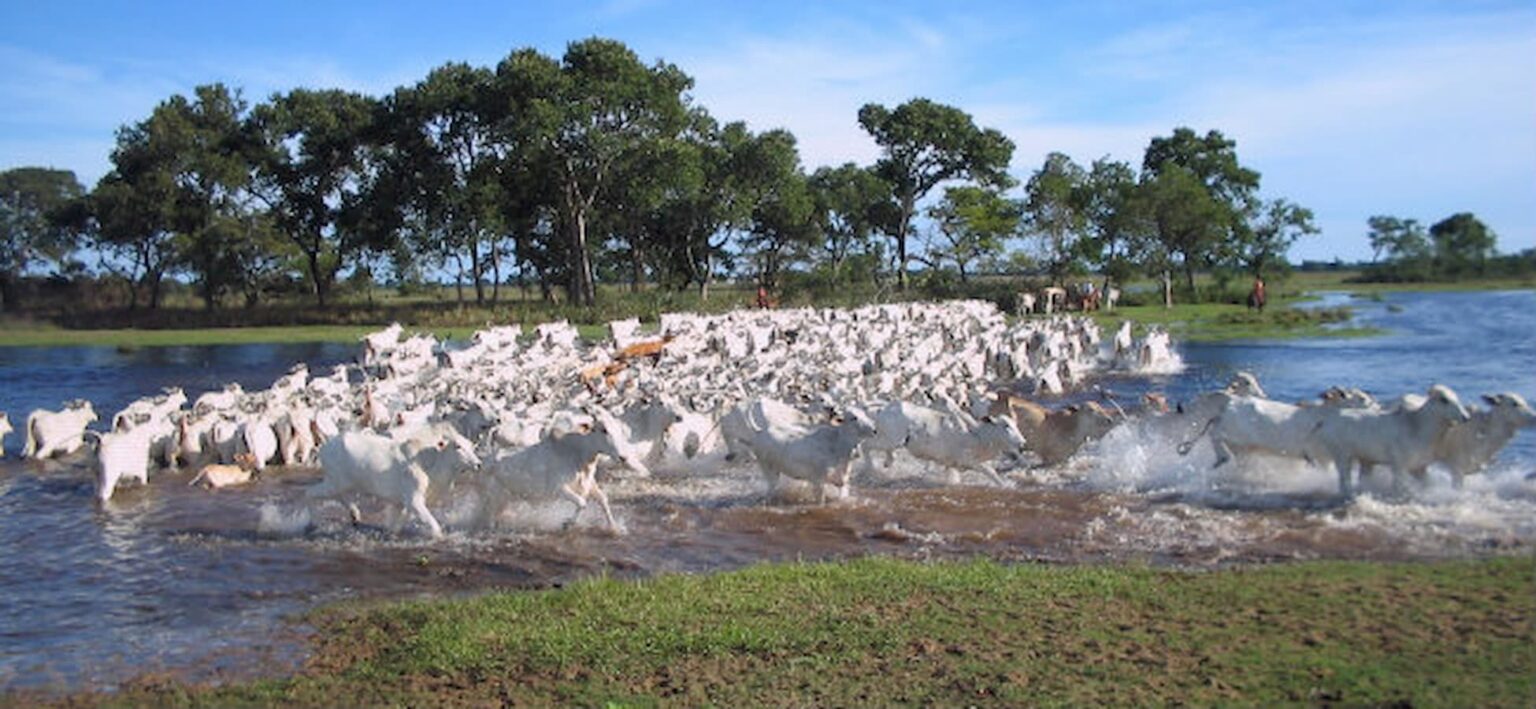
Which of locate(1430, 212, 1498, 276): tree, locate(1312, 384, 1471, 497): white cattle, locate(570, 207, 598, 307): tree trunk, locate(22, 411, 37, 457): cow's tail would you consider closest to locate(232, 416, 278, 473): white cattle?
locate(22, 411, 37, 457): cow's tail

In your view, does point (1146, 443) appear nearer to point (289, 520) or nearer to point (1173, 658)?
point (1173, 658)

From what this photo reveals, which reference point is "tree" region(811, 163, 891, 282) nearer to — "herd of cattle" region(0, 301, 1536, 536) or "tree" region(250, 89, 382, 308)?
"tree" region(250, 89, 382, 308)

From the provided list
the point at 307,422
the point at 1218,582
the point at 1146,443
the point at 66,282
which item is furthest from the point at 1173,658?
the point at 66,282

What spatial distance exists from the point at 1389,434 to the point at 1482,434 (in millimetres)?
880

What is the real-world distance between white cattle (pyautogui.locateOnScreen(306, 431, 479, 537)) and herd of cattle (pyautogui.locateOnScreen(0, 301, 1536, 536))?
22mm

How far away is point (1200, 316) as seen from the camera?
47594 mm

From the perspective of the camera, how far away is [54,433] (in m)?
19.7

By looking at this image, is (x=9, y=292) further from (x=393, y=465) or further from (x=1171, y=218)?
(x=393, y=465)

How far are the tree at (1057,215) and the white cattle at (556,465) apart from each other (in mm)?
51808

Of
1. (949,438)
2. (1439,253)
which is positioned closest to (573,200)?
(949,438)

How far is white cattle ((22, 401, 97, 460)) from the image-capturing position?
19.5 metres

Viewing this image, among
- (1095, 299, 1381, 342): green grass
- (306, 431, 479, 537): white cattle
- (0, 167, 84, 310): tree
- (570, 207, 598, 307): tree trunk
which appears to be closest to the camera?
(306, 431, 479, 537): white cattle

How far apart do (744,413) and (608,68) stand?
35373 mm

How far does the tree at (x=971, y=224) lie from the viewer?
6481 centimetres
